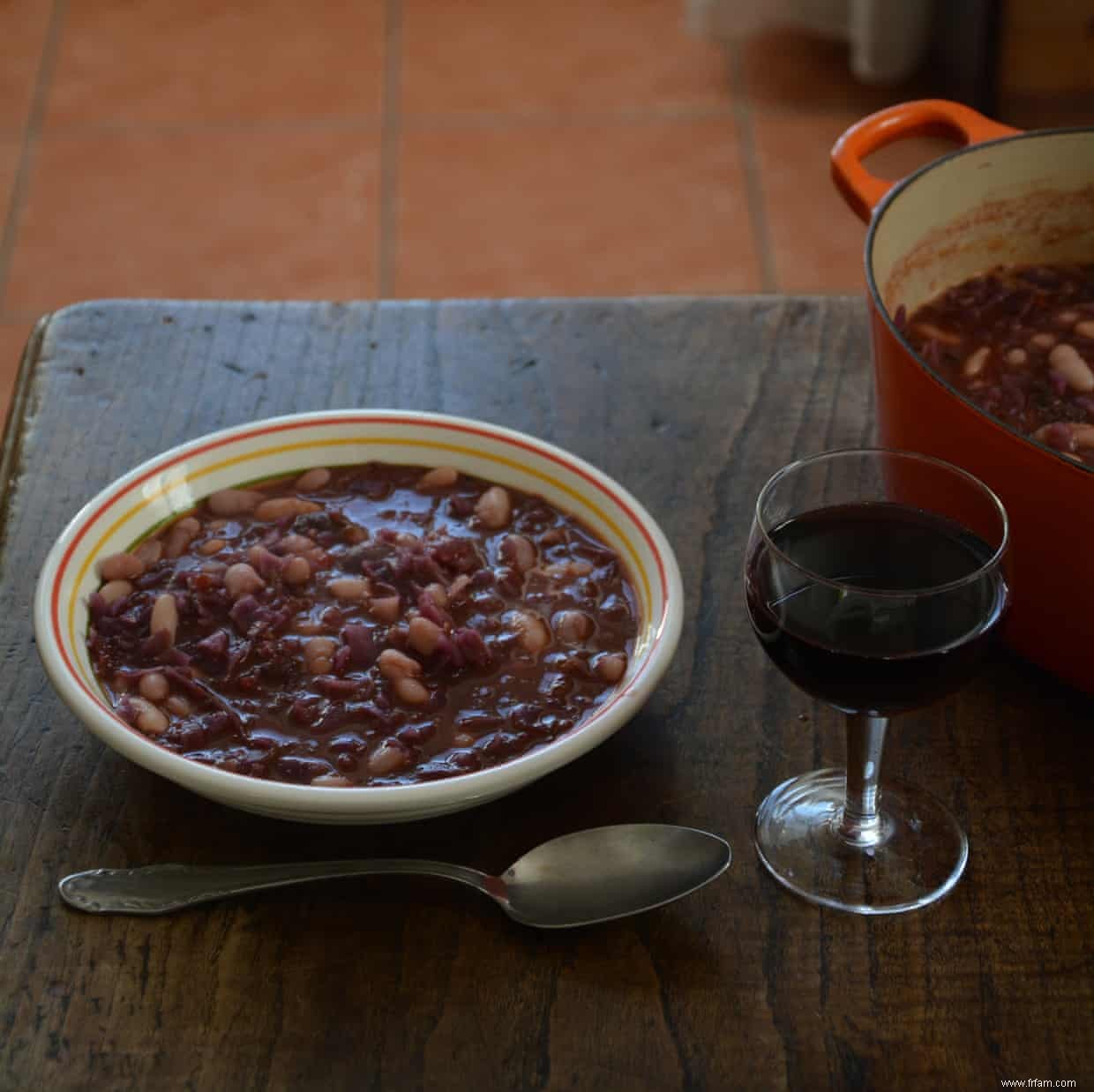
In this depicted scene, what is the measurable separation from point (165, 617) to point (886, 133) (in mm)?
729

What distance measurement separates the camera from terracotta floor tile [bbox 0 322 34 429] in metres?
2.86

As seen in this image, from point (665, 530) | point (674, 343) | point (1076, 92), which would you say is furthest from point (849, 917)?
point (1076, 92)

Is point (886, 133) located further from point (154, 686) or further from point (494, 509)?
point (154, 686)

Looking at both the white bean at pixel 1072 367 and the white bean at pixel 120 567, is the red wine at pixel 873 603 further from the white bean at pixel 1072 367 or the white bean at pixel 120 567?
the white bean at pixel 120 567

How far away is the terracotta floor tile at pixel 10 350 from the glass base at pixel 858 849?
85.7 inches

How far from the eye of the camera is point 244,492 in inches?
46.7

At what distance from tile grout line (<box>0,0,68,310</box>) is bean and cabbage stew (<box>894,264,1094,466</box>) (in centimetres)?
232

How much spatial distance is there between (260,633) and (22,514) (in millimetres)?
321

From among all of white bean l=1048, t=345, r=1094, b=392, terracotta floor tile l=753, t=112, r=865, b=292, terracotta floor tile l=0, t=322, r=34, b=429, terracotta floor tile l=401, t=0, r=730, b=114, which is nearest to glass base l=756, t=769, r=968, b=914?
white bean l=1048, t=345, r=1094, b=392

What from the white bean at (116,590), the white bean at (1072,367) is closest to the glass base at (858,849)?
the white bean at (1072,367)

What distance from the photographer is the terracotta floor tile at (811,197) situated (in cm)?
310

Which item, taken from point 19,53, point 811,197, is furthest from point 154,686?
point 19,53

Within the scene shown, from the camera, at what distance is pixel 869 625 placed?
823mm

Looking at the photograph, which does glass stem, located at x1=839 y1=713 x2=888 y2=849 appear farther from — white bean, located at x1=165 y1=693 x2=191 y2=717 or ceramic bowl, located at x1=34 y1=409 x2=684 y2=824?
white bean, located at x1=165 y1=693 x2=191 y2=717
